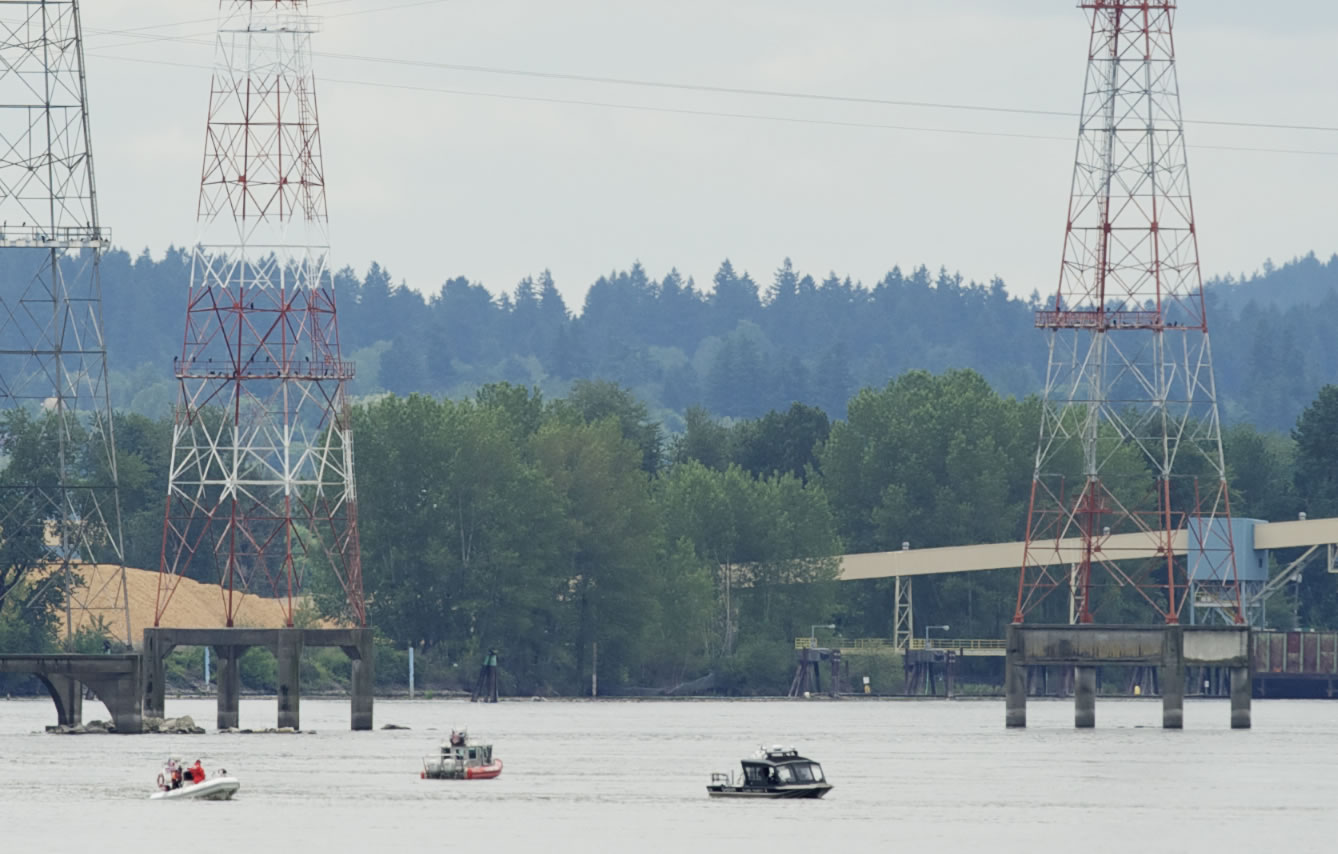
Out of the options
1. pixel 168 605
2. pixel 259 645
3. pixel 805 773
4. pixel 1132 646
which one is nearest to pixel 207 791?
pixel 805 773

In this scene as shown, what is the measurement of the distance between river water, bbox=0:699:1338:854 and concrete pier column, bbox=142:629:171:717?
1454 mm

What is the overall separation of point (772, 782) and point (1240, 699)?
4640 cm

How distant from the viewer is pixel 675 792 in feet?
300

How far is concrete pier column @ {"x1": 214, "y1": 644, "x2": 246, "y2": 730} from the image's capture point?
118312 mm

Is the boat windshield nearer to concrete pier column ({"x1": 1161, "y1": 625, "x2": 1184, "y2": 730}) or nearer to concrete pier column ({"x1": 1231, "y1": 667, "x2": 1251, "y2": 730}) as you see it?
concrete pier column ({"x1": 1161, "y1": 625, "x2": 1184, "y2": 730})

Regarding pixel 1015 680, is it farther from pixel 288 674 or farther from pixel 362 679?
pixel 288 674

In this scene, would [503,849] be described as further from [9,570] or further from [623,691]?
[623,691]

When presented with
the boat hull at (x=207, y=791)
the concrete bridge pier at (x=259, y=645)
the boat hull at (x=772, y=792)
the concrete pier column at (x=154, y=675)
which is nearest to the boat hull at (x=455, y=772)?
the boat hull at (x=207, y=791)

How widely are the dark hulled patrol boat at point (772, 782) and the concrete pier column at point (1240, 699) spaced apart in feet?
130

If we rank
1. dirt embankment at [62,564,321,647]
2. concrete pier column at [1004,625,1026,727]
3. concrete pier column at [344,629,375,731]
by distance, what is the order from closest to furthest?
concrete pier column at [344,629,375,731], concrete pier column at [1004,625,1026,727], dirt embankment at [62,564,321,647]

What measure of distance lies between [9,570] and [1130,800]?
Result: 99.0 m

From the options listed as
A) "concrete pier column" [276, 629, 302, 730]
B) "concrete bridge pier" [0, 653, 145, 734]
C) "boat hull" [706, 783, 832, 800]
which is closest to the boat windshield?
"boat hull" [706, 783, 832, 800]

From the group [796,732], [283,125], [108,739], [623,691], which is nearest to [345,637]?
[108,739]

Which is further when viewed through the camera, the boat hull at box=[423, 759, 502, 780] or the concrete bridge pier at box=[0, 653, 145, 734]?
the concrete bridge pier at box=[0, 653, 145, 734]
